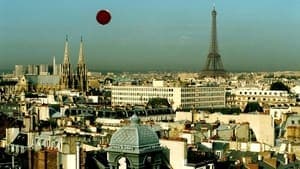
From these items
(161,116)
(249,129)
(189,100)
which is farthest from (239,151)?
(189,100)

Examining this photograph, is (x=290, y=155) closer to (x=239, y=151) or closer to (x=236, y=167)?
(x=239, y=151)

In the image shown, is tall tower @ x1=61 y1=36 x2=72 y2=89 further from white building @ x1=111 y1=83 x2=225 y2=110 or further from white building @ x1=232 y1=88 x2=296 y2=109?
white building @ x1=232 y1=88 x2=296 y2=109

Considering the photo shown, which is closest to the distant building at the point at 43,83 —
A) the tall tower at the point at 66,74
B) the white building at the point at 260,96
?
the tall tower at the point at 66,74

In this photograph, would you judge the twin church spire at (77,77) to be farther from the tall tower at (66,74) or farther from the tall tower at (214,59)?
the tall tower at (214,59)

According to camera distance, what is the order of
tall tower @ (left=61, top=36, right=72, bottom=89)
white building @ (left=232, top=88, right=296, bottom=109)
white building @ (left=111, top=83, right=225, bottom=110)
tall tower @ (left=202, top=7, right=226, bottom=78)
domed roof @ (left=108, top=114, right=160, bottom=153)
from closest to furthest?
domed roof @ (left=108, top=114, right=160, bottom=153)
white building @ (left=111, top=83, right=225, bottom=110)
white building @ (left=232, top=88, right=296, bottom=109)
tall tower @ (left=61, top=36, right=72, bottom=89)
tall tower @ (left=202, top=7, right=226, bottom=78)

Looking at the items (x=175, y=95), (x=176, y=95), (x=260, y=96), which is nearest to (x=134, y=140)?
(x=176, y=95)

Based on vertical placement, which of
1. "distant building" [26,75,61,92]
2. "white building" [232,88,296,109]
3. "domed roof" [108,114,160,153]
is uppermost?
"distant building" [26,75,61,92]

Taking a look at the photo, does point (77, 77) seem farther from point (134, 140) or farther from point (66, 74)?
point (134, 140)

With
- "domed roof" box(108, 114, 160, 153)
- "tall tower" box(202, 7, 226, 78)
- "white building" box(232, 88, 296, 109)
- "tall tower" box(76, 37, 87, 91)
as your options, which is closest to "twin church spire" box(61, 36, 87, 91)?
"tall tower" box(76, 37, 87, 91)
